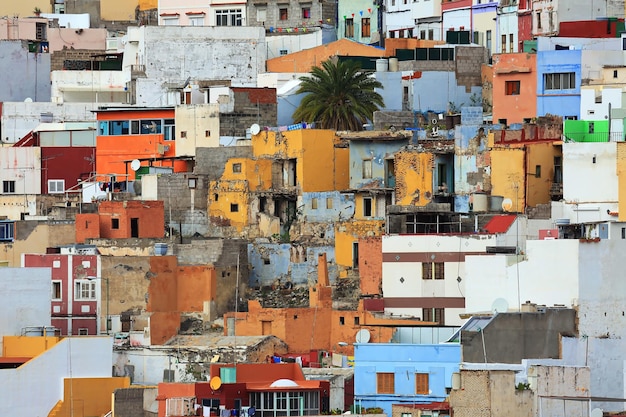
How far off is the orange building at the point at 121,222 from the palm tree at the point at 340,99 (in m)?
6.89

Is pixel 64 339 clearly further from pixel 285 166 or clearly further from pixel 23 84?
pixel 23 84

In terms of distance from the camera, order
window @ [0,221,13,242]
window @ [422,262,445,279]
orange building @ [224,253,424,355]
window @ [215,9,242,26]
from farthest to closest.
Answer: window @ [215,9,242,26] → window @ [0,221,13,242] → orange building @ [224,253,424,355] → window @ [422,262,445,279]

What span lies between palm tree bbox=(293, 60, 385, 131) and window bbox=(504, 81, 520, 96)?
4.60m

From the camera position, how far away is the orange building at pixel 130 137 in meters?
85.2

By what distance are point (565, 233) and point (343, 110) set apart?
18310 mm

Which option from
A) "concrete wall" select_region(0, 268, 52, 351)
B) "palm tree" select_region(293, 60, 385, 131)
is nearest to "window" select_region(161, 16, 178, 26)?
"palm tree" select_region(293, 60, 385, 131)

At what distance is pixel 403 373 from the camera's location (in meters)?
60.4

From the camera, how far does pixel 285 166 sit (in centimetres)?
7969

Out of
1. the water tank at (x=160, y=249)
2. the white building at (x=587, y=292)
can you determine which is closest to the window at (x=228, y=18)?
the water tank at (x=160, y=249)

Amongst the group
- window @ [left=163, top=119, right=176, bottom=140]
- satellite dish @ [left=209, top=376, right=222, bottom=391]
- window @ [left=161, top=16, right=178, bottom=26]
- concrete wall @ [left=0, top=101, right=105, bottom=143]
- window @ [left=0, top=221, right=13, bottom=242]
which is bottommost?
satellite dish @ [left=209, top=376, right=222, bottom=391]

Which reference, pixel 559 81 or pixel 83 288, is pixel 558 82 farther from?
pixel 83 288

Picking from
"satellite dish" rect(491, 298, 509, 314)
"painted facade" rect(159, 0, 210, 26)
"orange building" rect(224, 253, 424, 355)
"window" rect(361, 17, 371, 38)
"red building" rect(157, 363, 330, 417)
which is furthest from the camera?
"painted facade" rect(159, 0, 210, 26)

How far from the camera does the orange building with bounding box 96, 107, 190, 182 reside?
85.2 meters

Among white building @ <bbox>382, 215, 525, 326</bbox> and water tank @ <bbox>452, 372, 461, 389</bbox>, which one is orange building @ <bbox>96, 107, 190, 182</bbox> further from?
water tank @ <bbox>452, 372, 461, 389</bbox>
